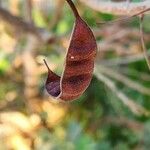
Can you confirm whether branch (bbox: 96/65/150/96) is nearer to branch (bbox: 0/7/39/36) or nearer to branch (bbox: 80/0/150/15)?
branch (bbox: 0/7/39/36)

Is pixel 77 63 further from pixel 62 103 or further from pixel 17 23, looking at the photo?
pixel 62 103

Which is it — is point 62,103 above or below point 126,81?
below

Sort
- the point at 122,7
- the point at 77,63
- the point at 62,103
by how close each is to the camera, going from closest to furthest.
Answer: the point at 77,63, the point at 122,7, the point at 62,103

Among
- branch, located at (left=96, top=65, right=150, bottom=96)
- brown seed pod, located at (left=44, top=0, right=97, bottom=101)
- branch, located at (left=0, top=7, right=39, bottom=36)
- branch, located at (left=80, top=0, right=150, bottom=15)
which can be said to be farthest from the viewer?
branch, located at (left=96, top=65, right=150, bottom=96)

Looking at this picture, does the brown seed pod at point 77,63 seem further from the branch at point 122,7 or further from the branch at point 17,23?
the branch at point 17,23

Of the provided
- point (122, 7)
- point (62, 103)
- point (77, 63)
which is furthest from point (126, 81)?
point (77, 63)

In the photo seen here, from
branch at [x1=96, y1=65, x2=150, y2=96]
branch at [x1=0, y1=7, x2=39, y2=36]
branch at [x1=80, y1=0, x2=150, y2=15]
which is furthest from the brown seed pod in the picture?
branch at [x1=96, y1=65, x2=150, y2=96]

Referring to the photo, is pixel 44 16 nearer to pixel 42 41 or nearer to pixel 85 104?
pixel 85 104

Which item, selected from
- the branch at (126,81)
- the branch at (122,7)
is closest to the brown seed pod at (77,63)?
the branch at (122,7)

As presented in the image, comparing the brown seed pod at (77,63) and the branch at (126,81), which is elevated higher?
the brown seed pod at (77,63)

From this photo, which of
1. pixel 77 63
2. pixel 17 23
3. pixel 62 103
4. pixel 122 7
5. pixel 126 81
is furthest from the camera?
pixel 62 103
